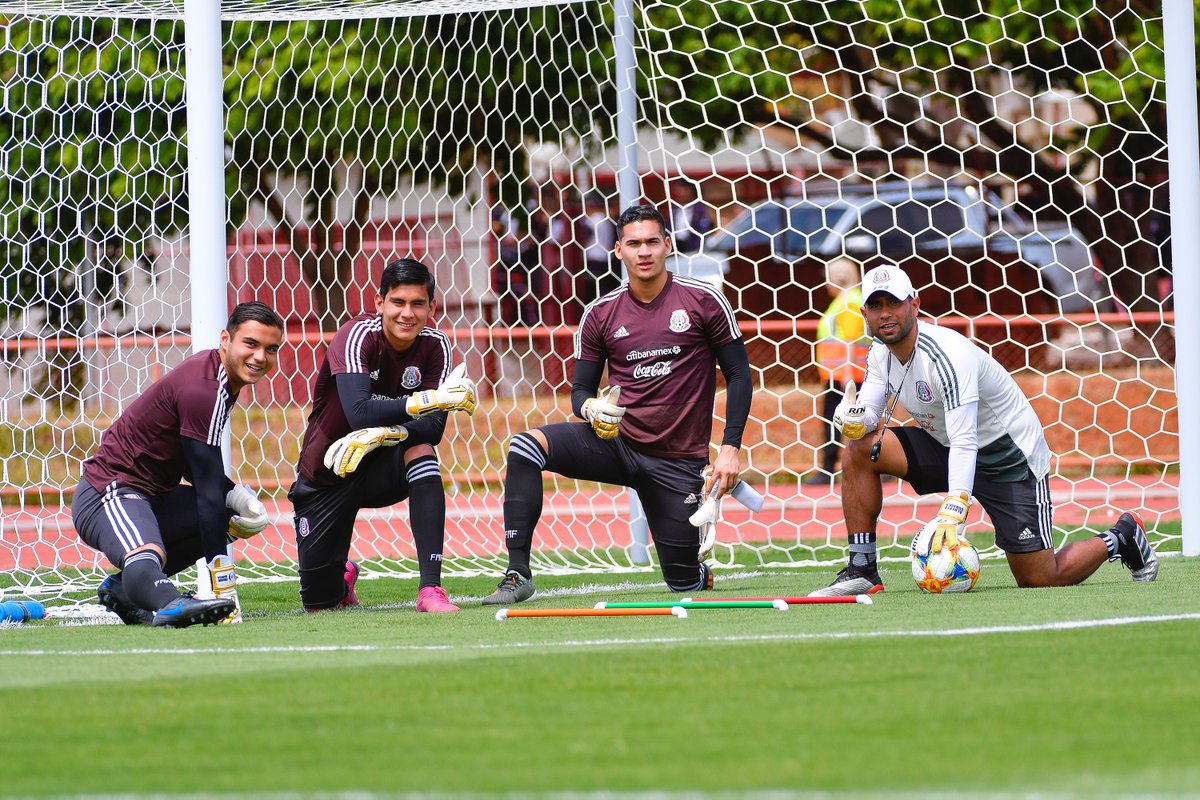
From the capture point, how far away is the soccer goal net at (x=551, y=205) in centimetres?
1085

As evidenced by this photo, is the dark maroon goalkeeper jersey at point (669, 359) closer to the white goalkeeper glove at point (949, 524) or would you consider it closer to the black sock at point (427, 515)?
the black sock at point (427, 515)

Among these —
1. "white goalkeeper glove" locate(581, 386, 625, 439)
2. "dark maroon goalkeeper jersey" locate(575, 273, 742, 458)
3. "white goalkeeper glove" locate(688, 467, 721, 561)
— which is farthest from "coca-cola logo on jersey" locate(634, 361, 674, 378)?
"white goalkeeper glove" locate(688, 467, 721, 561)

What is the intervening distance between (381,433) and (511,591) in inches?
34.1

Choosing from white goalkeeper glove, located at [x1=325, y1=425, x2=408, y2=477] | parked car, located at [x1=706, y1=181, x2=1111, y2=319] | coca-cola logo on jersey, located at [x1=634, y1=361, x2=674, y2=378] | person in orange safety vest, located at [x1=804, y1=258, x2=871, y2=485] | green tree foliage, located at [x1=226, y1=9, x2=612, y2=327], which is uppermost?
green tree foliage, located at [x1=226, y1=9, x2=612, y2=327]

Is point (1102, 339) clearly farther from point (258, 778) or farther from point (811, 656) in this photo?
point (258, 778)

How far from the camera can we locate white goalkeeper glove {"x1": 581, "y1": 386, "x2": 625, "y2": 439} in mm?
7273

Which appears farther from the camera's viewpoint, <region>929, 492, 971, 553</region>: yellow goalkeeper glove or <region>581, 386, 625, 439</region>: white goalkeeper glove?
<region>581, 386, 625, 439</region>: white goalkeeper glove

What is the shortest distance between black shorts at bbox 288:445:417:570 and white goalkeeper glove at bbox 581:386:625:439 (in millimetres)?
867

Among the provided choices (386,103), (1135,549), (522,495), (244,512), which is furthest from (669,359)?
(386,103)

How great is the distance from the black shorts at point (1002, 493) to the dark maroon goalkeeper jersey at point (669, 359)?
0.93 metres

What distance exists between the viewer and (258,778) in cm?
315

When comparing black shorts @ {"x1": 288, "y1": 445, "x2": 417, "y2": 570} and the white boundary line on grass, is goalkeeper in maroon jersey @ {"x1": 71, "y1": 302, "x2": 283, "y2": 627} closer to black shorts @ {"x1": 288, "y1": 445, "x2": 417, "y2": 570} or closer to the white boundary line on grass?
black shorts @ {"x1": 288, "y1": 445, "x2": 417, "y2": 570}

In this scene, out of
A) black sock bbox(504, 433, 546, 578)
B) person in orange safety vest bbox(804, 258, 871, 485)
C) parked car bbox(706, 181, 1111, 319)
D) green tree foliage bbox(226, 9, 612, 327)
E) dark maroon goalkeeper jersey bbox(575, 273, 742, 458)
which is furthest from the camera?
parked car bbox(706, 181, 1111, 319)

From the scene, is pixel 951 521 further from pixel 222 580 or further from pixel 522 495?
pixel 222 580
